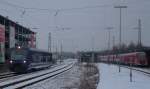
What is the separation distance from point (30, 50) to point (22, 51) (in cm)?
113

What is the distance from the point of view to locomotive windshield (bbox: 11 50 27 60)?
41.6m

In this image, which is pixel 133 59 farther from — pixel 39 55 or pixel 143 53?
pixel 39 55

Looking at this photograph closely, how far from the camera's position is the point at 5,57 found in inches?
2256

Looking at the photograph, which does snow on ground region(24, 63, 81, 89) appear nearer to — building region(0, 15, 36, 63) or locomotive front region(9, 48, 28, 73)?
locomotive front region(9, 48, 28, 73)

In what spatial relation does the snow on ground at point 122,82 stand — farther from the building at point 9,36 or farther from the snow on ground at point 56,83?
the building at point 9,36

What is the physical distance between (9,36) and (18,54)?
22.4 m

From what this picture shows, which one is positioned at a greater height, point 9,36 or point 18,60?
point 9,36

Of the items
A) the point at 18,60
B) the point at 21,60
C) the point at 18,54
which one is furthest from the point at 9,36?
the point at 21,60

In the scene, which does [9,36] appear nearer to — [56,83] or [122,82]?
[56,83]

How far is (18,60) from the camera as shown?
137 ft

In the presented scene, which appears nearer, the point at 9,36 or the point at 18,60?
the point at 18,60

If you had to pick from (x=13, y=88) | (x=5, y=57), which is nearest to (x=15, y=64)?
(x=5, y=57)

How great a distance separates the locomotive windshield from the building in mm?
5890

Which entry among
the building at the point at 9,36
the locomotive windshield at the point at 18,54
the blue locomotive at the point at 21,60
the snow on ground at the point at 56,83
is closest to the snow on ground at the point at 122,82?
the snow on ground at the point at 56,83
